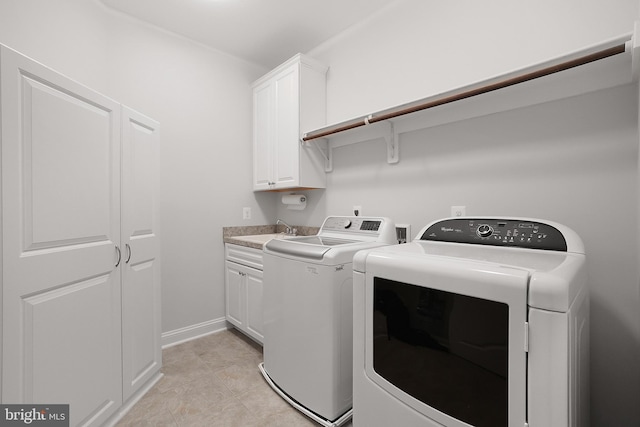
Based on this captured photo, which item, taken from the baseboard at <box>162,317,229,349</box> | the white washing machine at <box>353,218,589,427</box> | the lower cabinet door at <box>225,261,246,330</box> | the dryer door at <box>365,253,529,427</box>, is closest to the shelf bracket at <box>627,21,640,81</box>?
the white washing machine at <box>353,218,589,427</box>

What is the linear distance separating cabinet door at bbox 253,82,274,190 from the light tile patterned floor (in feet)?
4.94

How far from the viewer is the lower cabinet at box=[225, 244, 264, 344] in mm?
2295

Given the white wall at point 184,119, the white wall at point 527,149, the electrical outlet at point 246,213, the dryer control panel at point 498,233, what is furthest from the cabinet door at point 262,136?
the dryer control panel at point 498,233

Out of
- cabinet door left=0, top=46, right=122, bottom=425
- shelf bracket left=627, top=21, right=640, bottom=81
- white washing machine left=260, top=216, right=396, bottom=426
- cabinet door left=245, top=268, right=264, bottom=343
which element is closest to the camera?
shelf bracket left=627, top=21, right=640, bottom=81

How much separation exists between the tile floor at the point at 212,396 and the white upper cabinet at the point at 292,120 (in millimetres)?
1467

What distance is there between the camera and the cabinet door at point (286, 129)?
2.41 m

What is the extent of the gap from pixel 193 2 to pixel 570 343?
9.15 feet

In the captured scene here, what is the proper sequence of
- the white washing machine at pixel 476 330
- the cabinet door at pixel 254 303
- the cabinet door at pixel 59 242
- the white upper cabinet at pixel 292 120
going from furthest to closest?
the white upper cabinet at pixel 292 120
the cabinet door at pixel 254 303
the cabinet door at pixel 59 242
the white washing machine at pixel 476 330

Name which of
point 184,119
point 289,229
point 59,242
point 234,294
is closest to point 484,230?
point 59,242

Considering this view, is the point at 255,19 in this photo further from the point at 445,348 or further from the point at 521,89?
the point at 445,348

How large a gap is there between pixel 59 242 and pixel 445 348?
162 centimetres

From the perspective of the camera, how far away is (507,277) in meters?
0.77

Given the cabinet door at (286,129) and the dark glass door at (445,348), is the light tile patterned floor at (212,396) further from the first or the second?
the cabinet door at (286,129)

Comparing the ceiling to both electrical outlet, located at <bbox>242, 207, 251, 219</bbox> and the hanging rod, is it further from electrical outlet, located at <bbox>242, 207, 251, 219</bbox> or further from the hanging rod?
electrical outlet, located at <bbox>242, 207, 251, 219</bbox>
